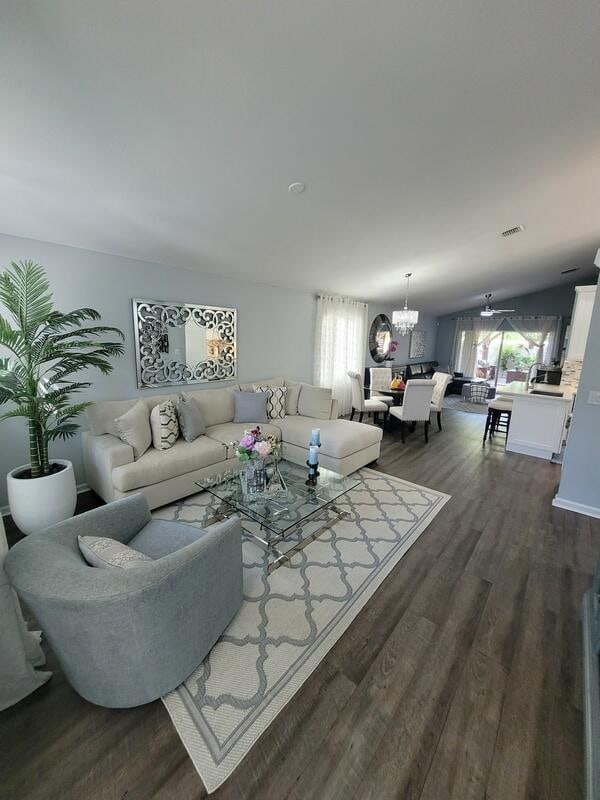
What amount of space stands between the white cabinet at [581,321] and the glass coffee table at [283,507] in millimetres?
4257

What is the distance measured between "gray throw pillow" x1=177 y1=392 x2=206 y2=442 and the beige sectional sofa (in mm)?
71

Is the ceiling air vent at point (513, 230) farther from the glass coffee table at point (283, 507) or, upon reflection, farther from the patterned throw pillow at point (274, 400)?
the glass coffee table at point (283, 507)

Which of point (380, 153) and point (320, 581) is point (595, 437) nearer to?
point (320, 581)

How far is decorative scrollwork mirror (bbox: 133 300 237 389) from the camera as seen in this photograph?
3184 millimetres

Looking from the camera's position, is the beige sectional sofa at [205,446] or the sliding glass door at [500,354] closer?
the beige sectional sofa at [205,446]

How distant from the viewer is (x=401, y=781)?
1.05 m

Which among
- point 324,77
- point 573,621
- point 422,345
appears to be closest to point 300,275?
point 324,77

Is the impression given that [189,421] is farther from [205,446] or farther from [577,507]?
[577,507]

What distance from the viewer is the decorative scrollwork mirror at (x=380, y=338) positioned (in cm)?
661

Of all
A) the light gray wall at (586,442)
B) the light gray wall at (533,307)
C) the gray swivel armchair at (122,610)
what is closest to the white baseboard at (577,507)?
the light gray wall at (586,442)

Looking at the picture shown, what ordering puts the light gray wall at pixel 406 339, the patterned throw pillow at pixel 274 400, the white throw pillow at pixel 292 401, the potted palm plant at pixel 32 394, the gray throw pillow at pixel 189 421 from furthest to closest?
the light gray wall at pixel 406 339 < the white throw pillow at pixel 292 401 < the patterned throw pillow at pixel 274 400 < the gray throw pillow at pixel 189 421 < the potted palm plant at pixel 32 394

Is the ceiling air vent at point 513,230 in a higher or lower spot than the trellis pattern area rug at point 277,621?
higher

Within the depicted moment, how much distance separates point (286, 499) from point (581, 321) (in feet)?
16.1

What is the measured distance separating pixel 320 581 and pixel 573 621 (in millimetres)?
1411
